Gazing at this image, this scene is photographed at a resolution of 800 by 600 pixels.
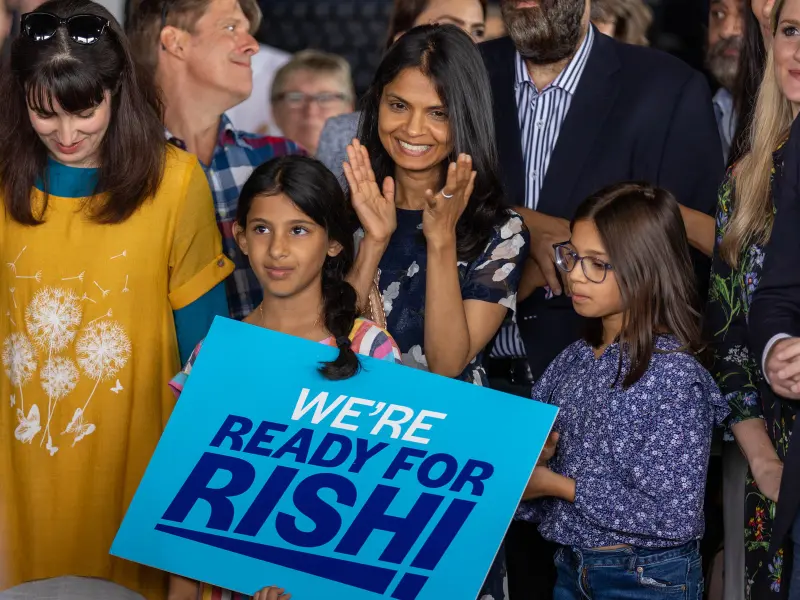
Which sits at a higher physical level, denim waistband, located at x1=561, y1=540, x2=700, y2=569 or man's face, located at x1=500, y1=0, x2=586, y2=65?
man's face, located at x1=500, y1=0, x2=586, y2=65

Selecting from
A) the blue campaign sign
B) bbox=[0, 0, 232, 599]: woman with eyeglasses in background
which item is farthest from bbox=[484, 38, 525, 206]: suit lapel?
the blue campaign sign

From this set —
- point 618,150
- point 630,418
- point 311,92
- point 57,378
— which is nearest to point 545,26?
point 618,150

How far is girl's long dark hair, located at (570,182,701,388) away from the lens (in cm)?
243

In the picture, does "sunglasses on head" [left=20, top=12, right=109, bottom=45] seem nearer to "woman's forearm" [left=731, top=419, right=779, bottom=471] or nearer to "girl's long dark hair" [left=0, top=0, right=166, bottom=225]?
"girl's long dark hair" [left=0, top=0, right=166, bottom=225]

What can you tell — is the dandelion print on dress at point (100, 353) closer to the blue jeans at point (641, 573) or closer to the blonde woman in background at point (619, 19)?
the blue jeans at point (641, 573)

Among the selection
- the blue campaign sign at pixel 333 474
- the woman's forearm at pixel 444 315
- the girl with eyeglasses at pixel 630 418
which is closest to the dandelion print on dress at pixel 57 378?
the blue campaign sign at pixel 333 474

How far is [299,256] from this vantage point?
2.42 m

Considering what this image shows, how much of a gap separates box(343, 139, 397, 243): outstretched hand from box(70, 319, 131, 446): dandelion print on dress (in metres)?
0.55

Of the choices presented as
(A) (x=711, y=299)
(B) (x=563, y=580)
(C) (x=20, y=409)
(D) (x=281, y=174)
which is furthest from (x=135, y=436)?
(A) (x=711, y=299)

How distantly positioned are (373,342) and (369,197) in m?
0.38

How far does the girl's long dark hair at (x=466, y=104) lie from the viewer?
262 cm

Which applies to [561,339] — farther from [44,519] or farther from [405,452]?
[44,519]

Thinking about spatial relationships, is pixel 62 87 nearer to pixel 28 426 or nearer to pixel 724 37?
pixel 28 426

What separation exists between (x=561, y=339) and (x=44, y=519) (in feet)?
4.21
